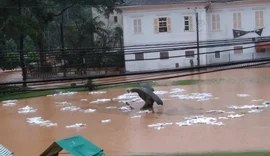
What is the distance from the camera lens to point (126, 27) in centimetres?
3991

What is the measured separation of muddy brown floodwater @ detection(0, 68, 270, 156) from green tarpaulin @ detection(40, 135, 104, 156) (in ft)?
14.1

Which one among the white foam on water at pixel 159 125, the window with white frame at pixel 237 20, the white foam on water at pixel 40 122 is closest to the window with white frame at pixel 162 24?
the window with white frame at pixel 237 20

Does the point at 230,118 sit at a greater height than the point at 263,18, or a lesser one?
lesser

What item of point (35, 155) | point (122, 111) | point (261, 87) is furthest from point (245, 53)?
point (35, 155)

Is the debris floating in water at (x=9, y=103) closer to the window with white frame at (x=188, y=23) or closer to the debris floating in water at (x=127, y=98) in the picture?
the debris floating in water at (x=127, y=98)

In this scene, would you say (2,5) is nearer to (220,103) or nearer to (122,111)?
(122,111)

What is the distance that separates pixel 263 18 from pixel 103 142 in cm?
2731

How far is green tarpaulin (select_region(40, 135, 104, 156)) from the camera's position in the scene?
320 inches

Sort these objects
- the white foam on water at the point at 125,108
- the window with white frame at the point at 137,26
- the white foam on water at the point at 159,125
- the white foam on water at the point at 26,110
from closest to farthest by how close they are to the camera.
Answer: the white foam on water at the point at 159,125 → the white foam on water at the point at 125,108 → the white foam on water at the point at 26,110 → the window with white frame at the point at 137,26

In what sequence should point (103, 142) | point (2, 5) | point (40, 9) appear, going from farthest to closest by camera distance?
point (40, 9)
point (2, 5)
point (103, 142)

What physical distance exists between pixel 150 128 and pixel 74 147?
7966 millimetres

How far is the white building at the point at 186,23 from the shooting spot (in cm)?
3875

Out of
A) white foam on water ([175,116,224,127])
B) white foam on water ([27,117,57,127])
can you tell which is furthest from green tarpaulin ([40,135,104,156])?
white foam on water ([27,117,57,127])

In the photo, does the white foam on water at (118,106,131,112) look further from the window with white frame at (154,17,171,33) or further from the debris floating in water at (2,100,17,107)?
the window with white frame at (154,17,171,33)
